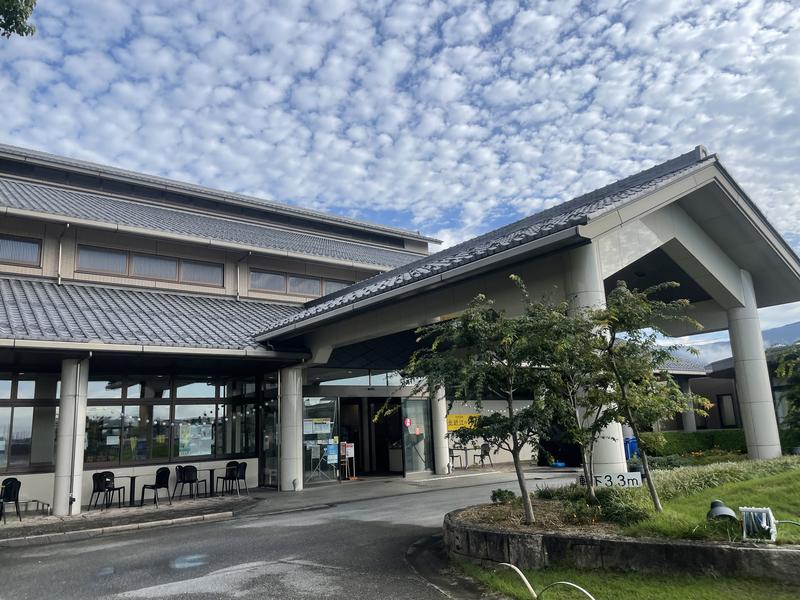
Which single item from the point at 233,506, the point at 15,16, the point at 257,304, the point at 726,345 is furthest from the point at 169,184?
the point at 726,345

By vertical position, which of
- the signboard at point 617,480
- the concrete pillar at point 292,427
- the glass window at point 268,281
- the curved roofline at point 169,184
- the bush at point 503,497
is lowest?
the bush at point 503,497

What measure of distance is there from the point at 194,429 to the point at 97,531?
20.5 feet

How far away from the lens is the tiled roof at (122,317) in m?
13.1

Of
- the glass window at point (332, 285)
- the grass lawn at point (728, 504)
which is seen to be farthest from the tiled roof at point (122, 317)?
the grass lawn at point (728, 504)

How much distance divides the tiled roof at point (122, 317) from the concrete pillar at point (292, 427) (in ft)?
6.15

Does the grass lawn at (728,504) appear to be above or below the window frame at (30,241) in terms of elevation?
below

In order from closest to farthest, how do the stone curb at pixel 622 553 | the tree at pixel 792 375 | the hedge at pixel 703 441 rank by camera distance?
the stone curb at pixel 622 553 < the tree at pixel 792 375 < the hedge at pixel 703 441

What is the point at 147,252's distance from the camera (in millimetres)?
18500

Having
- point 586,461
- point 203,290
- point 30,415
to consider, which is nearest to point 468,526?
point 586,461

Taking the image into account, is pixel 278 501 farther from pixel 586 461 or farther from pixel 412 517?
pixel 586 461

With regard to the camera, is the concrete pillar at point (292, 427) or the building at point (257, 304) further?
the concrete pillar at point (292, 427)

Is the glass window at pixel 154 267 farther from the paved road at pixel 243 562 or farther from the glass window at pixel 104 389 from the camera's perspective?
the paved road at pixel 243 562

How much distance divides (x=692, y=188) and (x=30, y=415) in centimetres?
1602

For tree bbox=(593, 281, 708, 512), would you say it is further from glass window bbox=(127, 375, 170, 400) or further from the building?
glass window bbox=(127, 375, 170, 400)
